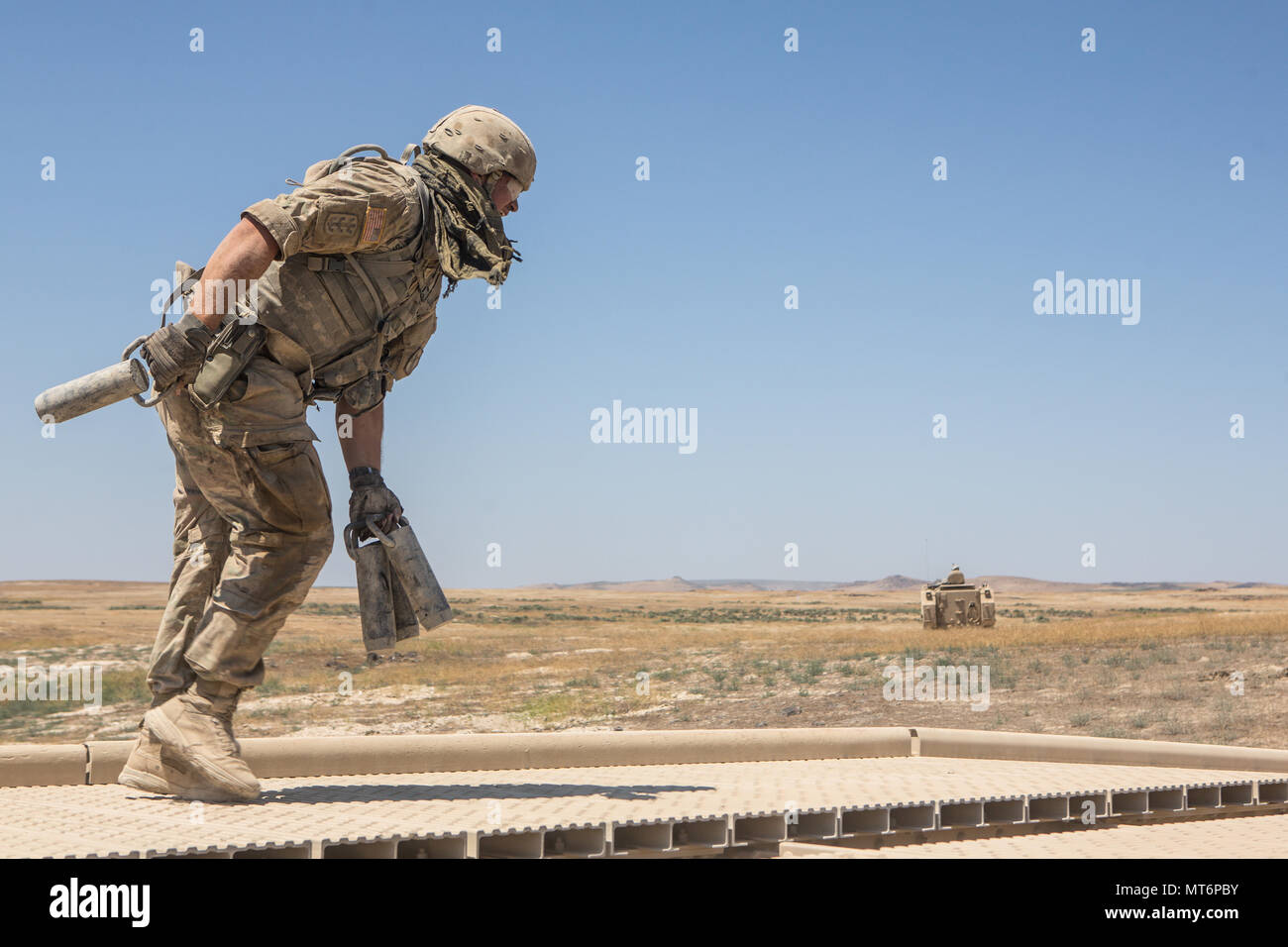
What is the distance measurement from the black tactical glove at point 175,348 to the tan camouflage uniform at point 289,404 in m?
0.29

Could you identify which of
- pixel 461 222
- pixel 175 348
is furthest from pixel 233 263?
pixel 461 222

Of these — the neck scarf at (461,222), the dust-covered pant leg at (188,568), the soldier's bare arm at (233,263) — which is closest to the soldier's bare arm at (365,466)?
the dust-covered pant leg at (188,568)

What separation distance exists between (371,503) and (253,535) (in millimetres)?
588

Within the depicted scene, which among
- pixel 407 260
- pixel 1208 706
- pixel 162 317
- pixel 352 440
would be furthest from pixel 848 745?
pixel 1208 706

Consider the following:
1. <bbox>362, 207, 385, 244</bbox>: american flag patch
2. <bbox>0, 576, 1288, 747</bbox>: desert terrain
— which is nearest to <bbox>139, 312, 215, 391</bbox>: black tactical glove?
<bbox>362, 207, 385, 244</bbox>: american flag patch

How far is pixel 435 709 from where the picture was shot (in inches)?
950

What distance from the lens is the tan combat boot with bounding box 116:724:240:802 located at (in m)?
4.63

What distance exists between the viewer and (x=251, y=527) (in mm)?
4770

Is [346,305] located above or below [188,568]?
above

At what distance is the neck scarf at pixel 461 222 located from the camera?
198 inches

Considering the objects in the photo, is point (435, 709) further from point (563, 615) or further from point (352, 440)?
point (563, 615)

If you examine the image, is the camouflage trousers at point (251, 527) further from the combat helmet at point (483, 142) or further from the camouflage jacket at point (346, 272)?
the combat helmet at point (483, 142)

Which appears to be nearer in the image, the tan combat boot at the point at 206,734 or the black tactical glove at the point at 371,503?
the tan combat boot at the point at 206,734

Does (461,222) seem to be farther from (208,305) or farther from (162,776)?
(162,776)
